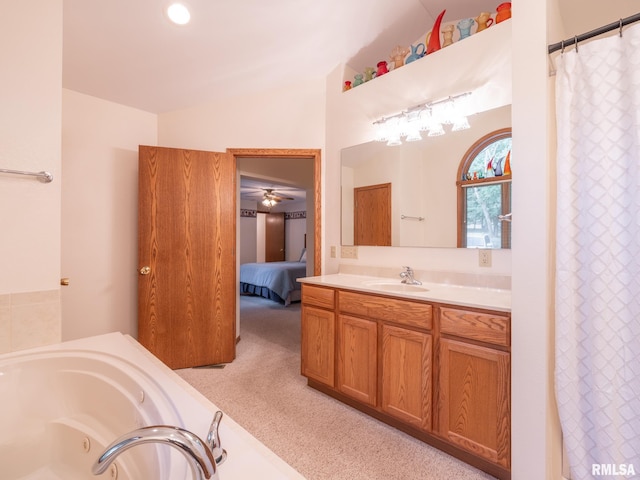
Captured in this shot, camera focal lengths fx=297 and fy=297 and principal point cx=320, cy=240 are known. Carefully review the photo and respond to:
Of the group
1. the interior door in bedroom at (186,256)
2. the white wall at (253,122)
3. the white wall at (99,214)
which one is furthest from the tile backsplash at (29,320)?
the white wall at (253,122)

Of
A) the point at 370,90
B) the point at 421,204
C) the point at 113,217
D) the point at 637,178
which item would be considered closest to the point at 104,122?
the point at 113,217

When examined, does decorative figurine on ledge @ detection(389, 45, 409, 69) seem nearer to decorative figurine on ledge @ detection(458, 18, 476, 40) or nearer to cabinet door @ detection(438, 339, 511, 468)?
decorative figurine on ledge @ detection(458, 18, 476, 40)

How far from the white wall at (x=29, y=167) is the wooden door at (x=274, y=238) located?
23.1ft

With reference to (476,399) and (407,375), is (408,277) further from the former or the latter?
(476,399)

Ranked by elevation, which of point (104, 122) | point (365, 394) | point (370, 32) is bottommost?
point (365, 394)

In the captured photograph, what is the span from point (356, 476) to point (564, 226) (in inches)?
59.3

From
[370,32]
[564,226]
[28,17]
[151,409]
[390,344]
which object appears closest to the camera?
[151,409]

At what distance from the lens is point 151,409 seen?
1.04 m

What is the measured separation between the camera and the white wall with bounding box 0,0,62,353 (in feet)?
4.50

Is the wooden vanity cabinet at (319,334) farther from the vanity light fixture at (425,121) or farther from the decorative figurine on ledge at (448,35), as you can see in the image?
the decorative figurine on ledge at (448,35)

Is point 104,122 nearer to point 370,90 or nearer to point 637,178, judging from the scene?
point 370,90

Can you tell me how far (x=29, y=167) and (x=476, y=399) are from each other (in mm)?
2438

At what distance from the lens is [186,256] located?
264 cm

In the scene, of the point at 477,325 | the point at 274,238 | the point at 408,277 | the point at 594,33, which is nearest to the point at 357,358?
the point at 408,277
